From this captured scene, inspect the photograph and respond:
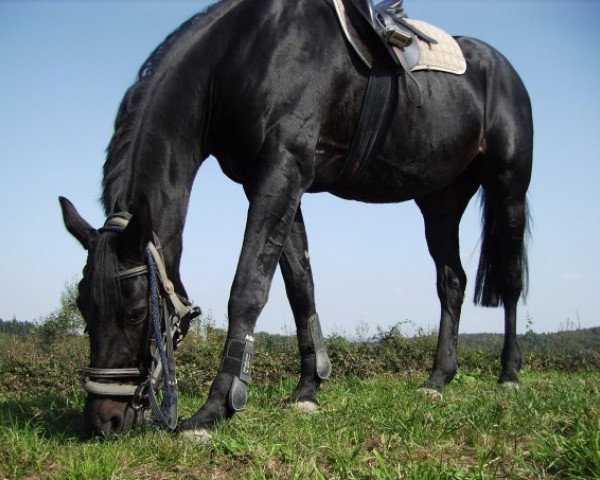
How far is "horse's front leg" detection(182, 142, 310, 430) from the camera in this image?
3387mm

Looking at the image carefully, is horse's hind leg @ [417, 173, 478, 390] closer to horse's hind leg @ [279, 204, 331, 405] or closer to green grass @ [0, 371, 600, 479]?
horse's hind leg @ [279, 204, 331, 405]

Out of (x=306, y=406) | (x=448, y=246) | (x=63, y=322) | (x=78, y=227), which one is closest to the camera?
Result: (x=78, y=227)

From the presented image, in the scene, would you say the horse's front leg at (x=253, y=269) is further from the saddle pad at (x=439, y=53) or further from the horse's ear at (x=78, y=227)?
the saddle pad at (x=439, y=53)

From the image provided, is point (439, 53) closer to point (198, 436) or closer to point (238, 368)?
point (238, 368)

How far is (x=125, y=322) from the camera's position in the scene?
3.33m

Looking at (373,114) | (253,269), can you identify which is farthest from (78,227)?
(373,114)

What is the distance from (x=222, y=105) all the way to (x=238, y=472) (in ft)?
7.27

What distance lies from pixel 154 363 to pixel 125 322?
26 centimetres

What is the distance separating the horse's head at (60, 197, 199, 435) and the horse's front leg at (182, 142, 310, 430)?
26 cm

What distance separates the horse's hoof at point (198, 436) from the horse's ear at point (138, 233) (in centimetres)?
94

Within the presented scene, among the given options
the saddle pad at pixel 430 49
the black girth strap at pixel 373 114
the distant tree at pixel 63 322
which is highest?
the saddle pad at pixel 430 49

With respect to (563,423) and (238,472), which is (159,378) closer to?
(238,472)

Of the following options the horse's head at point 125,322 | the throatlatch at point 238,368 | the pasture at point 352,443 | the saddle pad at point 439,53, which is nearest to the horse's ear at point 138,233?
the horse's head at point 125,322

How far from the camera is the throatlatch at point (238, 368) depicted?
3379mm
